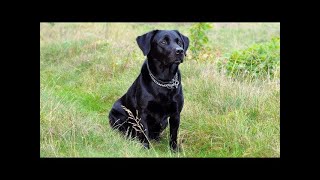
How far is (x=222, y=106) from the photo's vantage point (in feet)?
19.2

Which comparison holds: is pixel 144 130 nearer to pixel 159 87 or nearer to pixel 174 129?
pixel 174 129

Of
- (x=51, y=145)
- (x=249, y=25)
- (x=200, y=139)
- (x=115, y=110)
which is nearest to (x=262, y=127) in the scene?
(x=200, y=139)

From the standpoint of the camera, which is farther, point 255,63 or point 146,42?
point 255,63

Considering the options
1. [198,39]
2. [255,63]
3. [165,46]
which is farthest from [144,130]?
[198,39]

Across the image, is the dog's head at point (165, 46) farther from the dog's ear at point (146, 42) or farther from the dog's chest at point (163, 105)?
the dog's chest at point (163, 105)

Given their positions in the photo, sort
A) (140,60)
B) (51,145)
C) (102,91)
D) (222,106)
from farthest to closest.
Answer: (140,60) < (102,91) < (222,106) < (51,145)

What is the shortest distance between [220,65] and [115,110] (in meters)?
2.40

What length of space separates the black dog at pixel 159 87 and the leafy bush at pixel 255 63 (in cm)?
202

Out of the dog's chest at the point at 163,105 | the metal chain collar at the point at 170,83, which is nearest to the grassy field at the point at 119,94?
the dog's chest at the point at 163,105

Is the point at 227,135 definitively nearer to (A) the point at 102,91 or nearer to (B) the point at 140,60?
(A) the point at 102,91

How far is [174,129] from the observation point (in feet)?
17.0

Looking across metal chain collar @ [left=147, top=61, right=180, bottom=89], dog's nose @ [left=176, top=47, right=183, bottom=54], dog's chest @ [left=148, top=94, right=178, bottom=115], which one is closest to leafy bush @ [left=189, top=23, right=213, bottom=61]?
metal chain collar @ [left=147, top=61, right=180, bottom=89]

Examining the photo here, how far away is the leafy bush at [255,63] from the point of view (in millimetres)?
6992

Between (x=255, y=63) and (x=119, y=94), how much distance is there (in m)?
2.25
